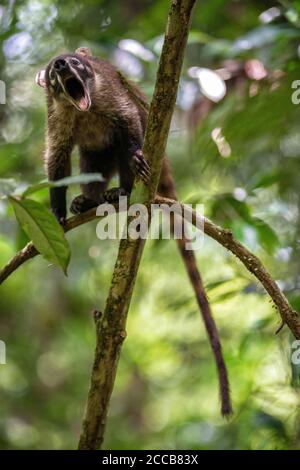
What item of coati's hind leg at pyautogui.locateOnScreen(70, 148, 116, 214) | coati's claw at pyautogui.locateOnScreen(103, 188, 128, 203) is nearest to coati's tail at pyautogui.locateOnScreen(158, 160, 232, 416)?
coati's claw at pyautogui.locateOnScreen(103, 188, 128, 203)

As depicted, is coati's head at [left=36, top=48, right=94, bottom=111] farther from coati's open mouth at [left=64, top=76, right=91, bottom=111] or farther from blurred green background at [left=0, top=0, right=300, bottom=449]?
blurred green background at [left=0, top=0, right=300, bottom=449]

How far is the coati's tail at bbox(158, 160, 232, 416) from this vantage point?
3.33m

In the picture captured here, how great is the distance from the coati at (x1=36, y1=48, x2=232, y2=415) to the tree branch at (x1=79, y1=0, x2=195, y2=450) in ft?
3.07

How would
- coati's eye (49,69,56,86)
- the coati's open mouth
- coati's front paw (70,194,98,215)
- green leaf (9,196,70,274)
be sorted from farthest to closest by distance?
coati's front paw (70,194,98,215) < coati's eye (49,69,56,86) < the coati's open mouth < green leaf (9,196,70,274)

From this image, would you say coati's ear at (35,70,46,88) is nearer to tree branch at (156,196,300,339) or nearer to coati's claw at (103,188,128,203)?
coati's claw at (103,188,128,203)

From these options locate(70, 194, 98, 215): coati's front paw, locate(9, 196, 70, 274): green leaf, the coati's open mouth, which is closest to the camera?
locate(9, 196, 70, 274): green leaf

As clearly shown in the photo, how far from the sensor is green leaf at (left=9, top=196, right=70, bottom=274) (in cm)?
206

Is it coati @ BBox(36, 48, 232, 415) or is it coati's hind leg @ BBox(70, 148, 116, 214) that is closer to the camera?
coati @ BBox(36, 48, 232, 415)

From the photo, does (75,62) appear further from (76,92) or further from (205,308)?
(205,308)

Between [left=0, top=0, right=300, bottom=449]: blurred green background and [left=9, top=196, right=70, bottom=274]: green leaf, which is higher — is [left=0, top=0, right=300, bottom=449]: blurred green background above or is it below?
above

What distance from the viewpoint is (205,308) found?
3.61 meters

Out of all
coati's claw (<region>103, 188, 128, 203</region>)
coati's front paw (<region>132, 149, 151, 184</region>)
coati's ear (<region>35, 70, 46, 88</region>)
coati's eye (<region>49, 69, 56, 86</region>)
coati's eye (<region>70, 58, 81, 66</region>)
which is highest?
coati's ear (<region>35, 70, 46, 88</region>)

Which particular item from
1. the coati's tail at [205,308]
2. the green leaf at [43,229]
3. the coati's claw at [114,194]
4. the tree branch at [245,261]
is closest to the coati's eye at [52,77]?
the coati's claw at [114,194]

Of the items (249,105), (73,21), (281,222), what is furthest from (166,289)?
(249,105)
